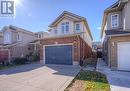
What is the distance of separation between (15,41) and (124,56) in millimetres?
21320

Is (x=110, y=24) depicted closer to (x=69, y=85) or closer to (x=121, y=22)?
(x=121, y=22)

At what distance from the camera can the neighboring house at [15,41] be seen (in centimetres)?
2355

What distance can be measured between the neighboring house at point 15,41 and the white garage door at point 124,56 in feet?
59.7

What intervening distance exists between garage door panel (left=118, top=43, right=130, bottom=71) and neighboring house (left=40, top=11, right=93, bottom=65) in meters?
5.14

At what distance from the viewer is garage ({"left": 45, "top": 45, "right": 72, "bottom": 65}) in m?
17.0

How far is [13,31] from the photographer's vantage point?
26.4 metres

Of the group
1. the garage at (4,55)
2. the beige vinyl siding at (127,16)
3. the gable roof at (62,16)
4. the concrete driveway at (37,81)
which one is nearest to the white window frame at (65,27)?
the gable roof at (62,16)

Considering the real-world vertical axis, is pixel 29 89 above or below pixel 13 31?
below

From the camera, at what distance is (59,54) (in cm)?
1764

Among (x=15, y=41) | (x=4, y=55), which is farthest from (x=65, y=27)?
(x=4, y=55)

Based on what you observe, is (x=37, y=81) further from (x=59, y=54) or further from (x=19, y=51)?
(x=19, y=51)

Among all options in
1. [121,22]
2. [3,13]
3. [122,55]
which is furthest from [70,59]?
[3,13]

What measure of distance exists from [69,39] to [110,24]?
218 inches

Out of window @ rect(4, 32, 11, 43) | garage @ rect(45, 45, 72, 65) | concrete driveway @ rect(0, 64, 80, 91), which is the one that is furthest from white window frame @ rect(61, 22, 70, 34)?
concrete driveway @ rect(0, 64, 80, 91)
